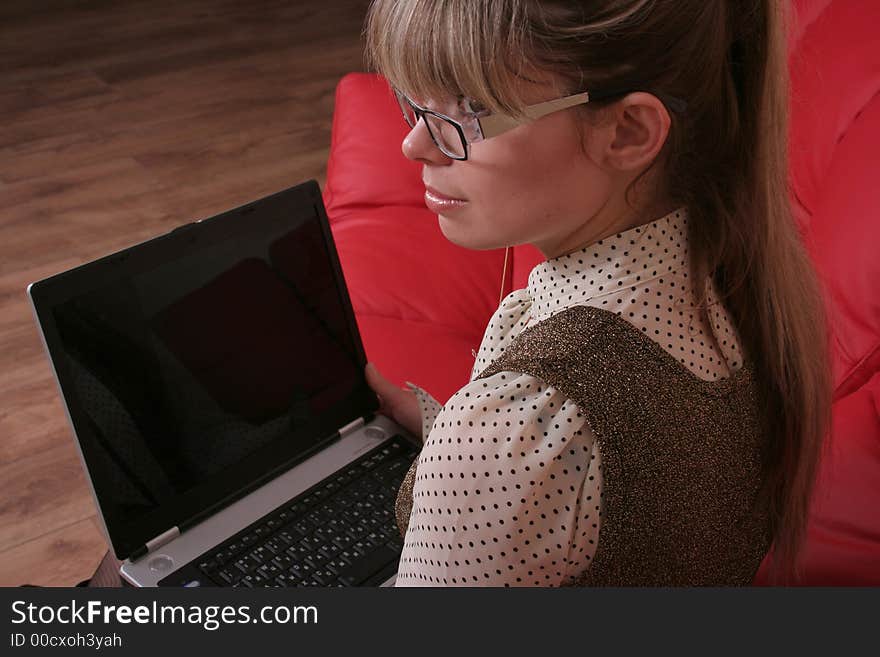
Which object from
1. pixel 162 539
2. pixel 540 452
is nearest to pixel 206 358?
pixel 162 539

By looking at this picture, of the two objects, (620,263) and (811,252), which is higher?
(620,263)

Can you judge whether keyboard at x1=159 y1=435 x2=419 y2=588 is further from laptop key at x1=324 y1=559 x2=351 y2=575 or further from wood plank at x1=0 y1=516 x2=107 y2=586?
wood plank at x1=0 y1=516 x2=107 y2=586

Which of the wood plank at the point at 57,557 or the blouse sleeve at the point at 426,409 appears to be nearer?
the blouse sleeve at the point at 426,409

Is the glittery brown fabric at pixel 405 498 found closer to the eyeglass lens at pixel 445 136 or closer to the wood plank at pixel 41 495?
the eyeglass lens at pixel 445 136

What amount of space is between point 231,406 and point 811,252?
77 cm

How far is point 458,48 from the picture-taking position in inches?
27.5

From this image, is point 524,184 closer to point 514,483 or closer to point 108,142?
point 514,483

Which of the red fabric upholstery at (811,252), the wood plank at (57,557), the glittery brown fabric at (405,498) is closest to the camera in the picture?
the glittery brown fabric at (405,498)

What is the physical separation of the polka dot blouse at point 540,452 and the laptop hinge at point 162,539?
37 centimetres

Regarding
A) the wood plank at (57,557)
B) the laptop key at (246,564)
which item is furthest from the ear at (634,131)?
the wood plank at (57,557)

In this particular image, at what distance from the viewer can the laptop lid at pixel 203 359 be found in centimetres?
102

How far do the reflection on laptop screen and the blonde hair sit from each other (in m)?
0.39

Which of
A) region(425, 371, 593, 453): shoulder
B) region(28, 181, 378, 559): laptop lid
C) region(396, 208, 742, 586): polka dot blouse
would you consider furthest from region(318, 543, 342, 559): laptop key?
region(425, 371, 593, 453): shoulder

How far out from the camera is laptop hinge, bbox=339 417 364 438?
123 cm
